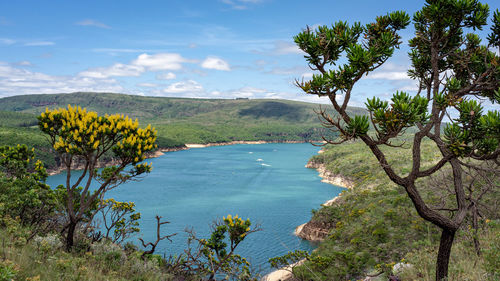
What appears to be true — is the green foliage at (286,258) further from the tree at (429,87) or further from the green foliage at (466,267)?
the tree at (429,87)

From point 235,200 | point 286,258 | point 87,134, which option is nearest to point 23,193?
point 87,134

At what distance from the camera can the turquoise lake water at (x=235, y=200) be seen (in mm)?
42250

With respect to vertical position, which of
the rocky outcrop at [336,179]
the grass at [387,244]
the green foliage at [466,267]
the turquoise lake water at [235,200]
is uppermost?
the green foliage at [466,267]

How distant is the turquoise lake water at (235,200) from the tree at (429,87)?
2552cm

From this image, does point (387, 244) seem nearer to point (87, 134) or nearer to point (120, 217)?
point (120, 217)

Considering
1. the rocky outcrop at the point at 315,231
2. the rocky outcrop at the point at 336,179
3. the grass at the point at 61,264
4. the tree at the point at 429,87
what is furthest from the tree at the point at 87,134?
the rocky outcrop at the point at 336,179

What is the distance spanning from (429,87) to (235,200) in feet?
197

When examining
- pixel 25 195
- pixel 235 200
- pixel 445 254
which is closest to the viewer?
pixel 445 254

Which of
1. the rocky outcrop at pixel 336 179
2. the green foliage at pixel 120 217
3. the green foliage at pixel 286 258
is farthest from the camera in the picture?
the rocky outcrop at pixel 336 179

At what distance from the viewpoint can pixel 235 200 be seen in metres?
66.7

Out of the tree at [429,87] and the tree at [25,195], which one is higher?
the tree at [429,87]

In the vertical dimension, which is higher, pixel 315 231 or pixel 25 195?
pixel 25 195

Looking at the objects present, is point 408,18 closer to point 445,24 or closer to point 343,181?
point 445,24

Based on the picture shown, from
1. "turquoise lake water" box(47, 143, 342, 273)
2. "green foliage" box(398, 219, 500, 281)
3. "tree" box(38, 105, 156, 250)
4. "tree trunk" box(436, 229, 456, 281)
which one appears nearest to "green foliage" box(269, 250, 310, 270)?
"green foliage" box(398, 219, 500, 281)
